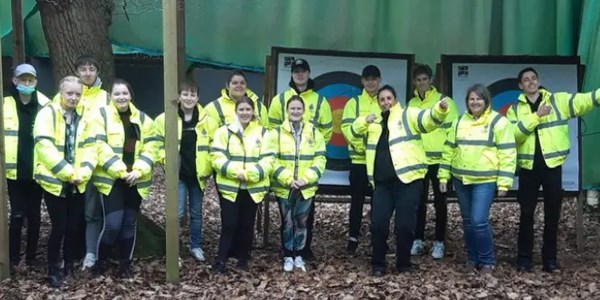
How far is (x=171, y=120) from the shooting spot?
5.60m

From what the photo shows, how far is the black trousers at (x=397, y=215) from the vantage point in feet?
20.2

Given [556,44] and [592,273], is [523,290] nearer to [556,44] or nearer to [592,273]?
[592,273]

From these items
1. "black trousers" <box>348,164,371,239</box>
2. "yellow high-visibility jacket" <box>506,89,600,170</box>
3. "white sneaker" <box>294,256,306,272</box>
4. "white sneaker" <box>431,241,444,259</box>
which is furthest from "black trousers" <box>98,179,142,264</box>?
"yellow high-visibility jacket" <box>506,89,600,170</box>

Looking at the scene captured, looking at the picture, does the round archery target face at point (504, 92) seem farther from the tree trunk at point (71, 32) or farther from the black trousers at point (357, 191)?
the tree trunk at point (71, 32)

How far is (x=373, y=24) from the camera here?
875 cm

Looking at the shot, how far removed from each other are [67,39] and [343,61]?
264 cm

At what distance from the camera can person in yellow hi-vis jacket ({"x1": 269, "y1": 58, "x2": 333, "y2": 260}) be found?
689cm

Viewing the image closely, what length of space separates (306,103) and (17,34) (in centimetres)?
298

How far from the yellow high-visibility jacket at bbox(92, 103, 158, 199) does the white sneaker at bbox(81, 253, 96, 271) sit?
22.1 inches

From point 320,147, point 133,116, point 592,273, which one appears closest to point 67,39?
point 133,116

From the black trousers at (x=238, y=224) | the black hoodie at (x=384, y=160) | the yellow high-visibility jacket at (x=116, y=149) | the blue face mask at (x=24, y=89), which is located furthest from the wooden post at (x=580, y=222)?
the blue face mask at (x=24, y=89)

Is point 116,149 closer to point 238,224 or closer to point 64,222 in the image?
point 64,222

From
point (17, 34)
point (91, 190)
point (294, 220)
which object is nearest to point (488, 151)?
point (294, 220)

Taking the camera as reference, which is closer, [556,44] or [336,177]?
[336,177]
